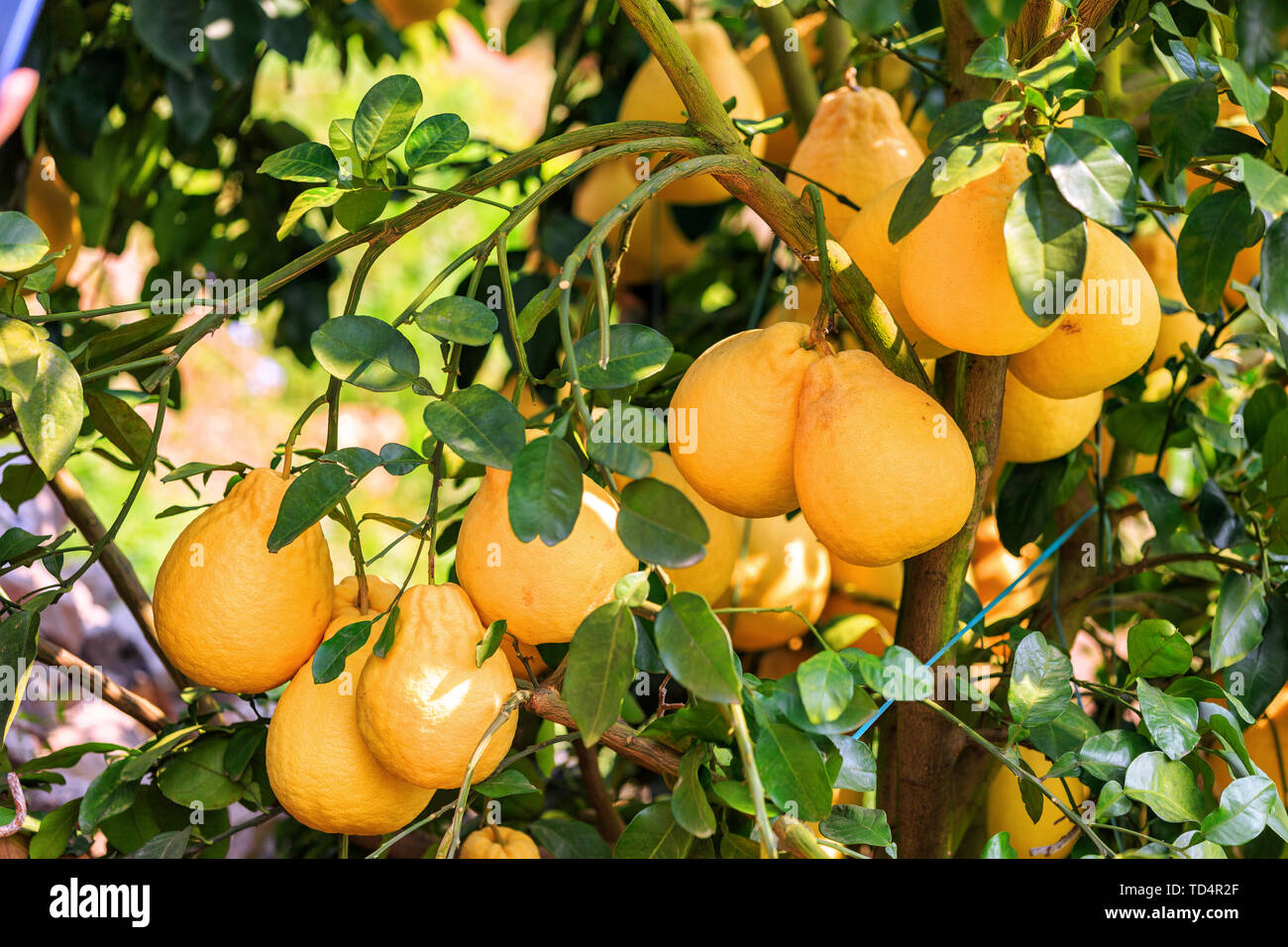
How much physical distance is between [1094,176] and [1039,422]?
0.75ft

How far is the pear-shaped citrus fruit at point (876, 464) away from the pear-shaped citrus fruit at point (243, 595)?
0.71 ft

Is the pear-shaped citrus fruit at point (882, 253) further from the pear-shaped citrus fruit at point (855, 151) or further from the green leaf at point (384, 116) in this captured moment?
the green leaf at point (384, 116)

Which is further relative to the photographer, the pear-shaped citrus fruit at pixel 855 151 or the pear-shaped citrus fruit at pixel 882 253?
the pear-shaped citrus fruit at pixel 855 151

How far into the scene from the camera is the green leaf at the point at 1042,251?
0.38 m

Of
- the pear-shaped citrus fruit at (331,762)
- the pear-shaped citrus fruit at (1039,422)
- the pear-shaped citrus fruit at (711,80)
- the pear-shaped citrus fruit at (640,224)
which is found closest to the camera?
the pear-shaped citrus fruit at (331,762)

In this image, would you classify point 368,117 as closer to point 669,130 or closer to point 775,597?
point 669,130

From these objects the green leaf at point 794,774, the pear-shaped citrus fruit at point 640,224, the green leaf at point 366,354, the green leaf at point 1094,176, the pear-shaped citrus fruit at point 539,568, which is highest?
the green leaf at point 1094,176

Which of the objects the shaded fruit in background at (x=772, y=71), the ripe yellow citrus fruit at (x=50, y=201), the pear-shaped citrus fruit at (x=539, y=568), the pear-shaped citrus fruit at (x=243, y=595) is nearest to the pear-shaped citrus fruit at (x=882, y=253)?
the pear-shaped citrus fruit at (x=539, y=568)

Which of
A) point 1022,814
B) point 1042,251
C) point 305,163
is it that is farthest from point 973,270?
point 1022,814

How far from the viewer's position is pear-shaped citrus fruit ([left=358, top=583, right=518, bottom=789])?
0.42 metres

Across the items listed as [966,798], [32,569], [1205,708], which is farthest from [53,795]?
[1205,708]

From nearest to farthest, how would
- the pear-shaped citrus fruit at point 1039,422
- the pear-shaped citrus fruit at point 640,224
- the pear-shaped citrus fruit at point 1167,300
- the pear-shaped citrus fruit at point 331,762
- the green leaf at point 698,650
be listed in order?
the green leaf at point 698,650 → the pear-shaped citrus fruit at point 331,762 → the pear-shaped citrus fruit at point 1039,422 → the pear-shaped citrus fruit at point 1167,300 → the pear-shaped citrus fruit at point 640,224

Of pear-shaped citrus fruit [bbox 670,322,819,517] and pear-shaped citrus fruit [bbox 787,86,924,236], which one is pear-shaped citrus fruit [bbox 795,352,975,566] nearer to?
pear-shaped citrus fruit [bbox 670,322,819,517]

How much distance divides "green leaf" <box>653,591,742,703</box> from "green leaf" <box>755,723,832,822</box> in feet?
0.13
